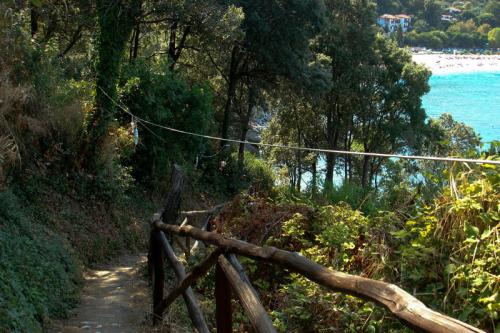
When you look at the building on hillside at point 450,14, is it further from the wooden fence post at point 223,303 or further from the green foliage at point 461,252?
the wooden fence post at point 223,303

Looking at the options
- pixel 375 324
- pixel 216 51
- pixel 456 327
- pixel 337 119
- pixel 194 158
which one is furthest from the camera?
pixel 337 119

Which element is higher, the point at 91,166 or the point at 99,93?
the point at 99,93

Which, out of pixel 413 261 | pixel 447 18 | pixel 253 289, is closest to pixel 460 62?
pixel 447 18

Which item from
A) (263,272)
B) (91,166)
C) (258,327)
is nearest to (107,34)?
(91,166)

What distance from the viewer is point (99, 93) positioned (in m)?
13.2

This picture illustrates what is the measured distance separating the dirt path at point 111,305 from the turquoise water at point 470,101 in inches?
1719

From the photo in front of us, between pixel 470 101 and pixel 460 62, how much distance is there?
170 ft

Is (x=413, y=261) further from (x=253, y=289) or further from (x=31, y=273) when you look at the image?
(x=31, y=273)

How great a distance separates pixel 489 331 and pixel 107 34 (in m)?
11.2

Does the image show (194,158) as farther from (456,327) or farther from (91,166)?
(456,327)

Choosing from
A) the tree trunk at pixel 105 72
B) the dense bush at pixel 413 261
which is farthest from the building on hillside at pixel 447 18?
the dense bush at pixel 413 261

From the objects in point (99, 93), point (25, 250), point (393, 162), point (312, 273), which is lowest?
point (393, 162)

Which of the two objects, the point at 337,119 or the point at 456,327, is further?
the point at 337,119

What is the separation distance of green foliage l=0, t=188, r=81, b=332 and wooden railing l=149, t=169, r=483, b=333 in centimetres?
129
